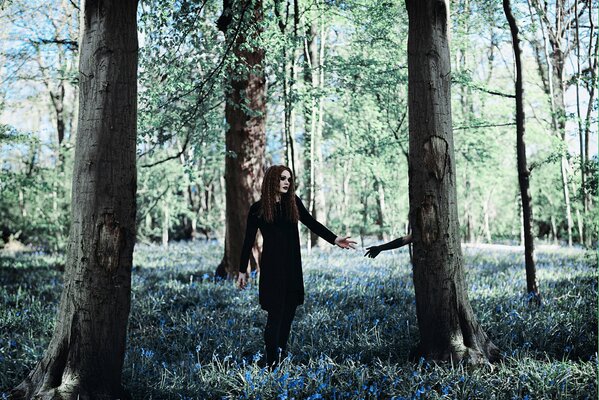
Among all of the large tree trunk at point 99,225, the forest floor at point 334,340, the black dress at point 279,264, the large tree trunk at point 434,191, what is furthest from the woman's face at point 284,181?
the forest floor at point 334,340

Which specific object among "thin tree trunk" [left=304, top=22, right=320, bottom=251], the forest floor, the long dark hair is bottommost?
the forest floor

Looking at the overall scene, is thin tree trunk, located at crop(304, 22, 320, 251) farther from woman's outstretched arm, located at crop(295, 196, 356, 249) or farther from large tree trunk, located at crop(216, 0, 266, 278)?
woman's outstretched arm, located at crop(295, 196, 356, 249)

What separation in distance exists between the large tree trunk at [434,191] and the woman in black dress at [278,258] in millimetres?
1203

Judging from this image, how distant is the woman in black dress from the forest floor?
40 centimetres

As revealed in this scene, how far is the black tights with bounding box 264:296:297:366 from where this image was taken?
16.1 feet

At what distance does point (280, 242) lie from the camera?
5047 millimetres

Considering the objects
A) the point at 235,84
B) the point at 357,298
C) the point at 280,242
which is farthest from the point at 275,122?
the point at 280,242

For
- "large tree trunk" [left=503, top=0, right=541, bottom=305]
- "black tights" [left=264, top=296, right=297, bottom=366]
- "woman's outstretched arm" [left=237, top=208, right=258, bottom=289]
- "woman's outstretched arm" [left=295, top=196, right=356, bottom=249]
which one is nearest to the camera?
"black tights" [left=264, top=296, right=297, bottom=366]

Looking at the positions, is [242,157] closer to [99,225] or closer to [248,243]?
[248,243]

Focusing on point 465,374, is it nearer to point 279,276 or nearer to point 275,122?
point 279,276

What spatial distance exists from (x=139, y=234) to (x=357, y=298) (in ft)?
54.2

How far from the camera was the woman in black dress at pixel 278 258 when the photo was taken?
5004mm

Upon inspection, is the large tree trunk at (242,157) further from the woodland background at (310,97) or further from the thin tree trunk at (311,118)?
the thin tree trunk at (311,118)

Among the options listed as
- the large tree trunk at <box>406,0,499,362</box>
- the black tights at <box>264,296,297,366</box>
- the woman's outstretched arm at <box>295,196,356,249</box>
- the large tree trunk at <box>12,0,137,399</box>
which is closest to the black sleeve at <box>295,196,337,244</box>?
the woman's outstretched arm at <box>295,196,356,249</box>
